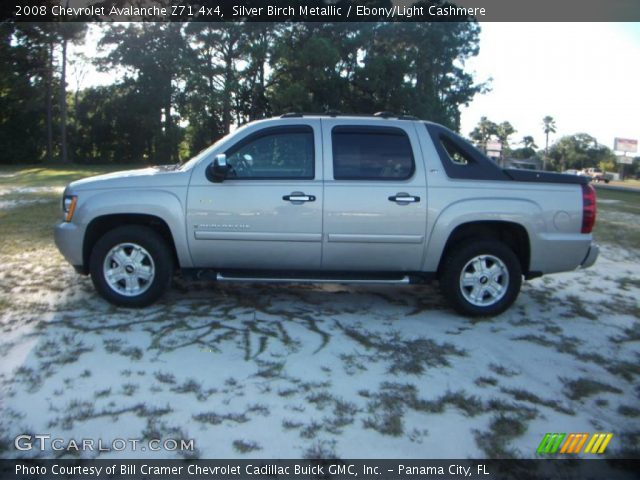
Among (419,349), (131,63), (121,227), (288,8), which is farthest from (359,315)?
(131,63)

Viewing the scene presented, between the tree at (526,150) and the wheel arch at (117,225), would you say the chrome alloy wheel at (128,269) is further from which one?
the tree at (526,150)

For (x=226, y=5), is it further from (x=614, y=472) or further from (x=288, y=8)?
(x=614, y=472)

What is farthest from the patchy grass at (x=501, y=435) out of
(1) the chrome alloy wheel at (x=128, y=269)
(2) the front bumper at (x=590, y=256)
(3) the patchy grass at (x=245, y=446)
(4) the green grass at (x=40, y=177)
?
(4) the green grass at (x=40, y=177)

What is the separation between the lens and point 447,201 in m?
5.09

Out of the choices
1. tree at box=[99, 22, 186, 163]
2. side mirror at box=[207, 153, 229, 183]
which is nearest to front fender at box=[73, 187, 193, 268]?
side mirror at box=[207, 153, 229, 183]

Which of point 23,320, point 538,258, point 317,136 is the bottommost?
point 23,320

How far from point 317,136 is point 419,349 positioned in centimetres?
218

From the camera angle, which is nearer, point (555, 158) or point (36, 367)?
point (36, 367)

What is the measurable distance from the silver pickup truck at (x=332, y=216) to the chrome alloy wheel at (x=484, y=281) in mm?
11

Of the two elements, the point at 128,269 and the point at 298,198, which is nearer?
the point at 298,198

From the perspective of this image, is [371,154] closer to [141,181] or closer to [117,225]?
[141,181]

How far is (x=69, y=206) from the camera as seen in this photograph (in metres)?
5.22

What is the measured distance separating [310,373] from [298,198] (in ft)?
5.67

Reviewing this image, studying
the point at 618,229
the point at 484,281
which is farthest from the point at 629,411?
the point at 618,229
